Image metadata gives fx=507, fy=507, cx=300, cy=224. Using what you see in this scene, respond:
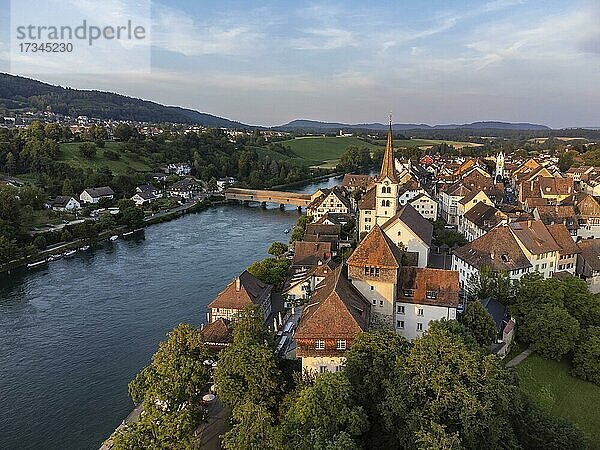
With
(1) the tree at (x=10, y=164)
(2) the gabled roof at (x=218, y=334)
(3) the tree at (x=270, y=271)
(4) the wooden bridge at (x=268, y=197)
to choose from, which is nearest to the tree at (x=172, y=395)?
(2) the gabled roof at (x=218, y=334)

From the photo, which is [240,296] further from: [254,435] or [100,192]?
[100,192]

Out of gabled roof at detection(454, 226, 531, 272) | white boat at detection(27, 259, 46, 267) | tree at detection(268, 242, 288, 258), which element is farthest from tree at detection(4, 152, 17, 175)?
gabled roof at detection(454, 226, 531, 272)

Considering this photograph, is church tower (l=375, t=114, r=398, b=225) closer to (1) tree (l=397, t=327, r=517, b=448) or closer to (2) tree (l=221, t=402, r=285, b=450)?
(1) tree (l=397, t=327, r=517, b=448)

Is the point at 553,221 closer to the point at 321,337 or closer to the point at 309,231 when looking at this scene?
the point at 309,231

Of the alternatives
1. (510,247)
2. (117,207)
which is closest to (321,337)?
(510,247)

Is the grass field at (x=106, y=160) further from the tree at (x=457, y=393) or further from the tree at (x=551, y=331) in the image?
the tree at (x=457, y=393)
